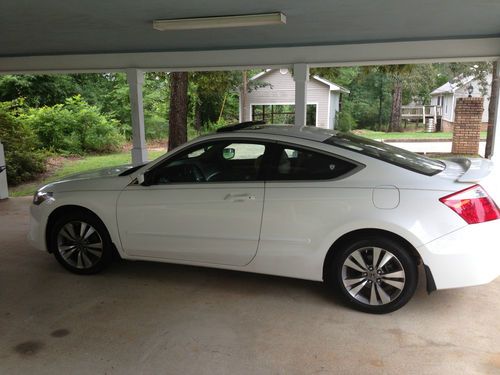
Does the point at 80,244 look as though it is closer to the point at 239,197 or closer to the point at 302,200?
the point at 239,197

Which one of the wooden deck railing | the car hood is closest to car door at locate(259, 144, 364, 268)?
the car hood

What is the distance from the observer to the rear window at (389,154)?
371 cm

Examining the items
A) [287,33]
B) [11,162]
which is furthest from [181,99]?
[287,33]

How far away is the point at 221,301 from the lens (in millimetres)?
4000

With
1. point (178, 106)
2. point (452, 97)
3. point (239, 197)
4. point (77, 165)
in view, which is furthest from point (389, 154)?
point (452, 97)

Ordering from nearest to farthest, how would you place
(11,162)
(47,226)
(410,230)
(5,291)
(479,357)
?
(479,357)
(410,230)
(5,291)
(47,226)
(11,162)

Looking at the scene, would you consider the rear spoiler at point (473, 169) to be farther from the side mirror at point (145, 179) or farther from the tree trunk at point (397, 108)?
the tree trunk at point (397, 108)

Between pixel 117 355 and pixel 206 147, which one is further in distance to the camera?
pixel 206 147

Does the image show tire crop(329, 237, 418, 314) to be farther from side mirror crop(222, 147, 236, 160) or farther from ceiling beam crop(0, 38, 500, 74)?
ceiling beam crop(0, 38, 500, 74)

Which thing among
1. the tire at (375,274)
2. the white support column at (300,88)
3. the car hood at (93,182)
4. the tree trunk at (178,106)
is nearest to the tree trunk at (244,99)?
the tree trunk at (178,106)

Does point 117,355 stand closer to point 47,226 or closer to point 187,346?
point 187,346

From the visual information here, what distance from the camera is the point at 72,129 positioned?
18.5 metres

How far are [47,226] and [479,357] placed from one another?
162 inches

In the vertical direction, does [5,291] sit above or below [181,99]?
below
